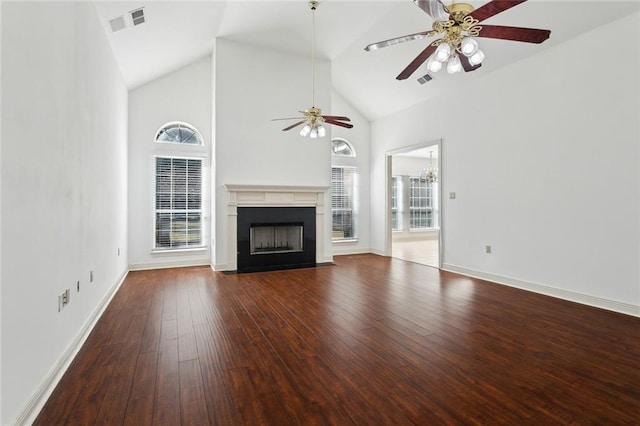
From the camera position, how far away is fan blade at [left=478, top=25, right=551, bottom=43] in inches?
86.2

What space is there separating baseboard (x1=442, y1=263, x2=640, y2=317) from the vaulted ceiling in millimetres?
3185

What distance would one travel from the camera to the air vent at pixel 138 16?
142 inches

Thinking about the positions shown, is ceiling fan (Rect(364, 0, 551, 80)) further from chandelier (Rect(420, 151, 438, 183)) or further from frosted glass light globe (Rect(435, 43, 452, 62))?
chandelier (Rect(420, 151, 438, 183))

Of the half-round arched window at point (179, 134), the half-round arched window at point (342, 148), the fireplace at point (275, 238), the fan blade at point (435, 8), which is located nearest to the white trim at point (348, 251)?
the fireplace at point (275, 238)

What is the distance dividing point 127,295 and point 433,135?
5.75m

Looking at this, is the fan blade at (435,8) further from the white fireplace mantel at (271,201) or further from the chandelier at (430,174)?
the chandelier at (430,174)

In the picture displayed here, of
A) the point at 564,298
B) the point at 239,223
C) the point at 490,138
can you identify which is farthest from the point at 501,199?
the point at 239,223

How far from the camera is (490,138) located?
5.11 metres

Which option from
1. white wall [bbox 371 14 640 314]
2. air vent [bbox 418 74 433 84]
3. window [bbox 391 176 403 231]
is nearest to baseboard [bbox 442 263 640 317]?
white wall [bbox 371 14 640 314]

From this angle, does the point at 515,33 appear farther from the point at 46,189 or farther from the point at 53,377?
the point at 53,377

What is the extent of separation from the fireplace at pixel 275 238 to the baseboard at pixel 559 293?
2.84m

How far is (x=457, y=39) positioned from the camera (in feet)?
8.13

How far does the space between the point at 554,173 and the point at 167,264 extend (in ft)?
21.3

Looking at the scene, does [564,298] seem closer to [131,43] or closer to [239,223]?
[239,223]
